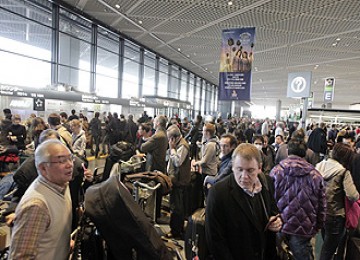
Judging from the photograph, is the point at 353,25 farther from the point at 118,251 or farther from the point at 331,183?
the point at 118,251

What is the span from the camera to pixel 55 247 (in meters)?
1.44

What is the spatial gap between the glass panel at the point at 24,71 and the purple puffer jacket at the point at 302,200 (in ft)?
29.6

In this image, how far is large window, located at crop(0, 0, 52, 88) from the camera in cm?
877

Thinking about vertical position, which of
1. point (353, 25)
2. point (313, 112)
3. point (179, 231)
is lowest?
point (179, 231)

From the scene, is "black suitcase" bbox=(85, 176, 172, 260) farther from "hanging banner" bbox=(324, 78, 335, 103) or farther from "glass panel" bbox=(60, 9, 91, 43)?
"hanging banner" bbox=(324, 78, 335, 103)

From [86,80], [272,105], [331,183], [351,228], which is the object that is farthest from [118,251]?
[272,105]

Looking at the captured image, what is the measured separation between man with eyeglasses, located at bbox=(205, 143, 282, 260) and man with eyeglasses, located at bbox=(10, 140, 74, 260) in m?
0.94

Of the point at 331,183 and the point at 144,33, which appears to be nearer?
the point at 331,183

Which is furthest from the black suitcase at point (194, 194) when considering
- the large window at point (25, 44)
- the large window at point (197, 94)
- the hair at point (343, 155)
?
the large window at point (197, 94)

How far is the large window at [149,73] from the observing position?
53.0 feet

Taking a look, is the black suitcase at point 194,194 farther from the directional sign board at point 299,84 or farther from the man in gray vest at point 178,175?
the directional sign board at point 299,84

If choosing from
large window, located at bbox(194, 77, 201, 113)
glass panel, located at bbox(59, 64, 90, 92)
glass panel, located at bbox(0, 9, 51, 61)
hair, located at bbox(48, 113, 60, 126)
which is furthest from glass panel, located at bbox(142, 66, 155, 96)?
hair, located at bbox(48, 113, 60, 126)

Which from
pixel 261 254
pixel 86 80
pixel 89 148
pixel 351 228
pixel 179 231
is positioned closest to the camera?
pixel 261 254

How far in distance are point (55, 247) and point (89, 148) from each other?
9.47 metres
